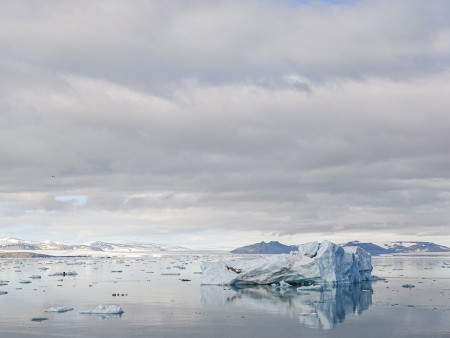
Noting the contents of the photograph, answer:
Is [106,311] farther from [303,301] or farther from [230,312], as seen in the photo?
[303,301]

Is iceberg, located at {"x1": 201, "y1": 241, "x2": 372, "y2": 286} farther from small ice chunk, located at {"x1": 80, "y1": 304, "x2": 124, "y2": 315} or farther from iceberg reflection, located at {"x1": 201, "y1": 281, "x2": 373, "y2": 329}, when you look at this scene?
small ice chunk, located at {"x1": 80, "y1": 304, "x2": 124, "y2": 315}

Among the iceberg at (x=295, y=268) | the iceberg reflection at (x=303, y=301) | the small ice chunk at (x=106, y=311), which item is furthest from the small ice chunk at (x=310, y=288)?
the small ice chunk at (x=106, y=311)

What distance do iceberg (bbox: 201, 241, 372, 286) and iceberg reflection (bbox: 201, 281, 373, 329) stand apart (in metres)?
1.36

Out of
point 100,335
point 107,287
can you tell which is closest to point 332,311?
point 100,335

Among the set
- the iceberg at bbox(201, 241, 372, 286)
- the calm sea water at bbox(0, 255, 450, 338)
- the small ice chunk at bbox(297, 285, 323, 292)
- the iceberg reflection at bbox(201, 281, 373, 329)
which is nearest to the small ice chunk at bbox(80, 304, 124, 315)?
the calm sea water at bbox(0, 255, 450, 338)

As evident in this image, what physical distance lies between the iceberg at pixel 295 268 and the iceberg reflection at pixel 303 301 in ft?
4.45

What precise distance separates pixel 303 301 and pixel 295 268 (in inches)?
386

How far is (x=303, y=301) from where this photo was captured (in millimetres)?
35062

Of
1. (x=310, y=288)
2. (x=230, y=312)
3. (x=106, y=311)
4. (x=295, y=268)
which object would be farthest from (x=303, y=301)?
(x=106, y=311)

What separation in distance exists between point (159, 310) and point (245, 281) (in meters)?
17.5

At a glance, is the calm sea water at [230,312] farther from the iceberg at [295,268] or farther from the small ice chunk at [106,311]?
the iceberg at [295,268]

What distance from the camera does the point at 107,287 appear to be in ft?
151

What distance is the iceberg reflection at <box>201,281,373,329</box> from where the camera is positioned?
28.6 metres

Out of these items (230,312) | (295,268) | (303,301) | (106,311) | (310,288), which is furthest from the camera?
(295,268)
